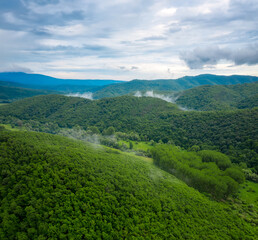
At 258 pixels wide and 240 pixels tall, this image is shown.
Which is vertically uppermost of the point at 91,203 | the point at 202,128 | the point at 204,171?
the point at 91,203

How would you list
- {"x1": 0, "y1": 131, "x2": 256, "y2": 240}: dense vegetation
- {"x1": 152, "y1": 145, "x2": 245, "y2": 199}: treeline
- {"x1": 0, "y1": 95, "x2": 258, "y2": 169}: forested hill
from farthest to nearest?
{"x1": 0, "y1": 95, "x2": 258, "y2": 169}: forested hill < {"x1": 152, "y1": 145, "x2": 245, "y2": 199}: treeline < {"x1": 0, "y1": 131, "x2": 256, "y2": 240}: dense vegetation

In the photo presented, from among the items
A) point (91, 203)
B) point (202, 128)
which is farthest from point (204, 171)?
point (202, 128)

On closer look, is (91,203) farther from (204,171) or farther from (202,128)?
(202,128)

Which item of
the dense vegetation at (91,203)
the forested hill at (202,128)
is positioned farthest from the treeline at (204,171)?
the forested hill at (202,128)

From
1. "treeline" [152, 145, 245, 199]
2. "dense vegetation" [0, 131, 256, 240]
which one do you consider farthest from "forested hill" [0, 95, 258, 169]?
"dense vegetation" [0, 131, 256, 240]

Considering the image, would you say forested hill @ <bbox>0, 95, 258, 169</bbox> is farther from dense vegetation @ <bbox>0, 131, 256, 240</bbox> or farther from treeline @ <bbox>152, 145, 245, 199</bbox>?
dense vegetation @ <bbox>0, 131, 256, 240</bbox>

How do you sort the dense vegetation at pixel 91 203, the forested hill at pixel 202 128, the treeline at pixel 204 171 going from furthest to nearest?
the forested hill at pixel 202 128, the treeline at pixel 204 171, the dense vegetation at pixel 91 203

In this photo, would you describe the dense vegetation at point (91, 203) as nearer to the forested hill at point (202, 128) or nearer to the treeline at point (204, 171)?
the treeline at point (204, 171)
